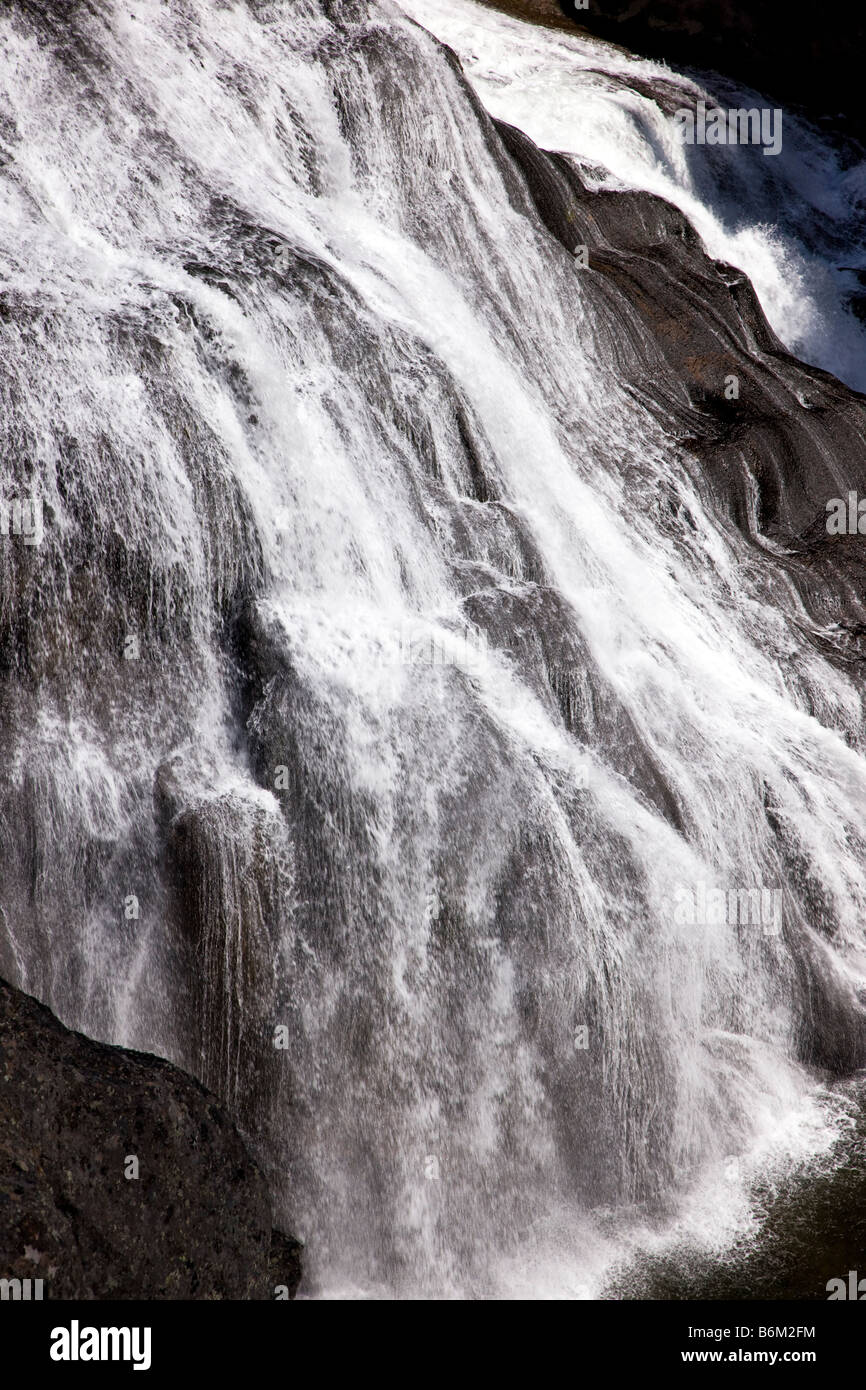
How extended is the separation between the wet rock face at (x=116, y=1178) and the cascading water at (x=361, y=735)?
1007 mm

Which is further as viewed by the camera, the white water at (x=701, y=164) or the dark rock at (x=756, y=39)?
the dark rock at (x=756, y=39)

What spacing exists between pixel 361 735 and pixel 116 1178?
318cm

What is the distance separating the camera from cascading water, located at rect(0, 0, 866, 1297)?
23.7 feet

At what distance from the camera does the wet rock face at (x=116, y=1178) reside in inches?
208

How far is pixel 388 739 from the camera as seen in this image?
7.97 meters

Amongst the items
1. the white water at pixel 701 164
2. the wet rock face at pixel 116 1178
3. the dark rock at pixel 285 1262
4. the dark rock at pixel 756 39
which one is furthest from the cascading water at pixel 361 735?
the dark rock at pixel 756 39

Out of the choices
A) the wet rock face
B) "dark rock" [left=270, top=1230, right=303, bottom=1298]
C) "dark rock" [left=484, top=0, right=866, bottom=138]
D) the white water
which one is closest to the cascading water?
"dark rock" [left=270, top=1230, right=303, bottom=1298]

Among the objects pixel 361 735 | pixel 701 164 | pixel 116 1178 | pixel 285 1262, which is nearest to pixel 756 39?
pixel 701 164

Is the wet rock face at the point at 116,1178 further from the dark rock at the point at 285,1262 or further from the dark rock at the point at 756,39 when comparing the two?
the dark rock at the point at 756,39

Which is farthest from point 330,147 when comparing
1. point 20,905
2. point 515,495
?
point 20,905

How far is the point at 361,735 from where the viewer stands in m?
7.90

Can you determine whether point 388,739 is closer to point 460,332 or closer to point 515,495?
point 515,495

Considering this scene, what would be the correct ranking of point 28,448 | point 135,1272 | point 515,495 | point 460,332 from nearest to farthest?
point 135,1272, point 28,448, point 515,495, point 460,332

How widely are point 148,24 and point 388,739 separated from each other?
6.52m
